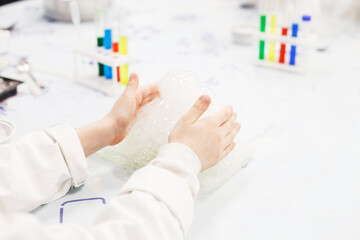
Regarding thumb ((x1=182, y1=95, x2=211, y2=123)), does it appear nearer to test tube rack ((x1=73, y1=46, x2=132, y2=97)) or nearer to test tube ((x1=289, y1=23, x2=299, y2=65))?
test tube rack ((x1=73, y1=46, x2=132, y2=97))

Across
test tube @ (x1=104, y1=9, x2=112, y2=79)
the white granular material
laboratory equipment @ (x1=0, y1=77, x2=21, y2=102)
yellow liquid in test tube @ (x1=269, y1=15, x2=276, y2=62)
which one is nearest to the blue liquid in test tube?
test tube @ (x1=104, y1=9, x2=112, y2=79)

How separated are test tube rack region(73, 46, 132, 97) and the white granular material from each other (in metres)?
0.24

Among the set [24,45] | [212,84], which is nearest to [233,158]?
[212,84]

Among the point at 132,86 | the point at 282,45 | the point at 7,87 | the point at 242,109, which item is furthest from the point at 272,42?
the point at 7,87

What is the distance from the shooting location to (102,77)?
951mm

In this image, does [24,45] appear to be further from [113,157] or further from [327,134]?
[327,134]

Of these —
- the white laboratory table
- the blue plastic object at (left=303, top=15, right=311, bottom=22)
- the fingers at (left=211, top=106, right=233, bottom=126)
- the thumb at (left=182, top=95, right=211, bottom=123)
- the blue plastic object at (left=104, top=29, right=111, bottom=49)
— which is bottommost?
the white laboratory table

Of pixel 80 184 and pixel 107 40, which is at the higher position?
pixel 107 40

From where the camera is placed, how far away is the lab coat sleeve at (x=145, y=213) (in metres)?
0.37

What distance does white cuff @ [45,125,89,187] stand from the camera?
22.2 inches

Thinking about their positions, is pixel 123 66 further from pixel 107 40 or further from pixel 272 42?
pixel 272 42

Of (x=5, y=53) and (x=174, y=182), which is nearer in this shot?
(x=174, y=182)

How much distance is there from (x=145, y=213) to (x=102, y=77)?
574 mm

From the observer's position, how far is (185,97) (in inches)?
24.5
